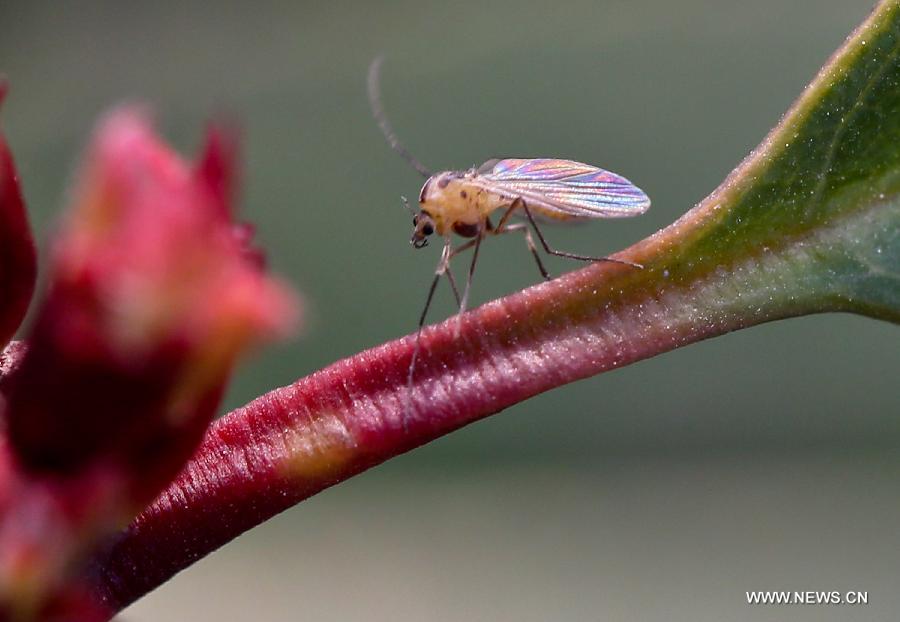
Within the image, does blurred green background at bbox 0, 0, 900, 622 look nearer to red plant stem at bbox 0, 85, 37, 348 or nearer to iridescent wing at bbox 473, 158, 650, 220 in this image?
iridescent wing at bbox 473, 158, 650, 220

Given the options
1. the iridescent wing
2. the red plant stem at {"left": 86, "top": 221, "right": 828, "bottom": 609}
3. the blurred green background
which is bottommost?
the red plant stem at {"left": 86, "top": 221, "right": 828, "bottom": 609}

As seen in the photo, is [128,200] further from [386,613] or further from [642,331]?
[386,613]

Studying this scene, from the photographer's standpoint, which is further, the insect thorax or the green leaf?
the insect thorax

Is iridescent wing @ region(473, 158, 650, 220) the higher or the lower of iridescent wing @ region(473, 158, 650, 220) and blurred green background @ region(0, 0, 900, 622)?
the lower

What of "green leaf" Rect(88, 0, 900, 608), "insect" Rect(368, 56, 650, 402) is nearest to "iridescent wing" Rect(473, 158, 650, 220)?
"insect" Rect(368, 56, 650, 402)

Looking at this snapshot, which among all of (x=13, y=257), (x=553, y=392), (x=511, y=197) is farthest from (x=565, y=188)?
(x=553, y=392)

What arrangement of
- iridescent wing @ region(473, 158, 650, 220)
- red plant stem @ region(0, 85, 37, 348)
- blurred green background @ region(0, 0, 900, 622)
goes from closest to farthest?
1. red plant stem @ region(0, 85, 37, 348)
2. iridescent wing @ region(473, 158, 650, 220)
3. blurred green background @ region(0, 0, 900, 622)
